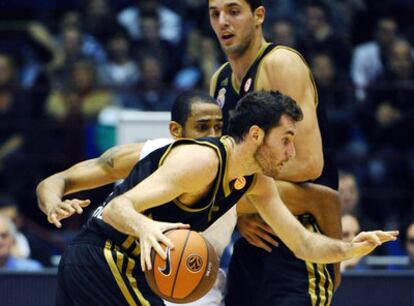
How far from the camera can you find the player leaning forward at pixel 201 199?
5.31 metres

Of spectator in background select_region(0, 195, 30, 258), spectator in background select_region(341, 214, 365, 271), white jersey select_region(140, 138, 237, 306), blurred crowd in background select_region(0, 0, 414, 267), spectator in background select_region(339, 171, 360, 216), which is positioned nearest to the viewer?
white jersey select_region(140, 138, 237, 306)

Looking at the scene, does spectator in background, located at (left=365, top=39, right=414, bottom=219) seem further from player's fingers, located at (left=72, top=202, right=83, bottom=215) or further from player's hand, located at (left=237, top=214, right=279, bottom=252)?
player's fingers, located at (left=72, top=202, right=83, bottom=215)

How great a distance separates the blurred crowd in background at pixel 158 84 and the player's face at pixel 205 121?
4.21 m

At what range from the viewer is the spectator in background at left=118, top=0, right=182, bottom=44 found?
1233 cm

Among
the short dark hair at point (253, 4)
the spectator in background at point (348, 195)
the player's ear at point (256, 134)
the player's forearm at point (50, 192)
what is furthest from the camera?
the spectator in background at point (348, 195)

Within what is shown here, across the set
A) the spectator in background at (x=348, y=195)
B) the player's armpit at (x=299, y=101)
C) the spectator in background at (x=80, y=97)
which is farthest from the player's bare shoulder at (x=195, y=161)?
the spectator in background at (x=80, y=97)

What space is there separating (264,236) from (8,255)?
11.2 ft

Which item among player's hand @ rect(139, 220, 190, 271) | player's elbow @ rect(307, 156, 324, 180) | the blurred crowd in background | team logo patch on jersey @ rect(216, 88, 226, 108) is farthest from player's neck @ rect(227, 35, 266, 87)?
the blurred crowd in background

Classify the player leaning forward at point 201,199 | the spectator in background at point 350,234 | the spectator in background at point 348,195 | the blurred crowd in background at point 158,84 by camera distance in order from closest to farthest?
the player leaning forward at point 201,199
the spectator in background at point 350,234
the spectator in background at point 348,195
the blurred crowd in background at point 158,84

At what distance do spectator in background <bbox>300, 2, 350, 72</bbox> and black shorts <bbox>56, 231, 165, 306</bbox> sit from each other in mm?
6624

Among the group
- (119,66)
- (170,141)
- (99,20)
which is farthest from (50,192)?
(99,20)

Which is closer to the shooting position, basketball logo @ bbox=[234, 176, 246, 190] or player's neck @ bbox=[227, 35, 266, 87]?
basketball logo @ bbox=[234, 176, 246, 190]

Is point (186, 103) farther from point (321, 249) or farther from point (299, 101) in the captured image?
point (321, 249)

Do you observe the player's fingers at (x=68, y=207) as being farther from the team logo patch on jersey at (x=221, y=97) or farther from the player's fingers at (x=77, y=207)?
the team logo patch on jersey at (x=221, y=97)
